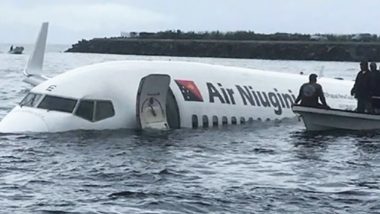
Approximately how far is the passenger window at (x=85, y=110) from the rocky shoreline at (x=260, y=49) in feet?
337

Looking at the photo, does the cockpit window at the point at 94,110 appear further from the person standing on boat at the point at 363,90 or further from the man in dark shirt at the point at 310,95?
the person standing on boat at the point at 363,90

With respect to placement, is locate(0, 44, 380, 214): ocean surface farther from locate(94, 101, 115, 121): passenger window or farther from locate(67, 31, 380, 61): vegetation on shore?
locate(67, 31, 380, 61): vegetation on shore

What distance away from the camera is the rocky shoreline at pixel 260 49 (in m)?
133

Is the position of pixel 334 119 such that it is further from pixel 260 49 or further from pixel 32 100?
pixel 260 49

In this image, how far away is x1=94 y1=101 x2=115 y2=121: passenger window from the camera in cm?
2444

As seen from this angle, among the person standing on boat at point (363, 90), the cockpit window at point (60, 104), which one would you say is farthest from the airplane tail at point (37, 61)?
the person standing on boat at point (363, 90)

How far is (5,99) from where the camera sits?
46500 mm

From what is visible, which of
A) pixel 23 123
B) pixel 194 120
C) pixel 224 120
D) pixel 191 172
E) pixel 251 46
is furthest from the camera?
pixel 251 46

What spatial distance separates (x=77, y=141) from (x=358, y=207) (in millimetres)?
9258

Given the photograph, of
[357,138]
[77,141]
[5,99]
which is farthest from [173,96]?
[5,99]

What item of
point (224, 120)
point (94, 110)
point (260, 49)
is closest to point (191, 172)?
point (94, 110)

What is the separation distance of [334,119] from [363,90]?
1.99 meters

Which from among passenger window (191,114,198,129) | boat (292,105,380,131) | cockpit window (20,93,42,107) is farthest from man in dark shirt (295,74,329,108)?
cockpit window (20,93,42,107)

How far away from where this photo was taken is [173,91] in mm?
25953
